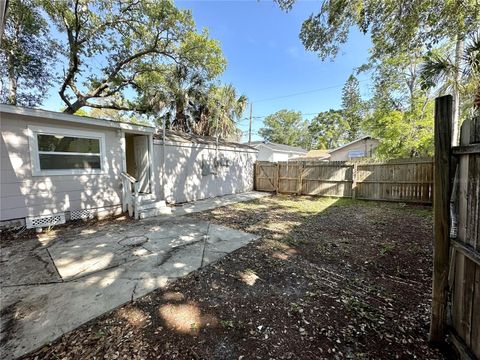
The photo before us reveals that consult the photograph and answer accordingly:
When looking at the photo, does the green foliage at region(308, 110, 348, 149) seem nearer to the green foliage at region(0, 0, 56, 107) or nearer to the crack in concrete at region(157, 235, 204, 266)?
the green foliage at region(0, 0, 56, 107)

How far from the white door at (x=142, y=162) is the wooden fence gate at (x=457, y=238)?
7399mm

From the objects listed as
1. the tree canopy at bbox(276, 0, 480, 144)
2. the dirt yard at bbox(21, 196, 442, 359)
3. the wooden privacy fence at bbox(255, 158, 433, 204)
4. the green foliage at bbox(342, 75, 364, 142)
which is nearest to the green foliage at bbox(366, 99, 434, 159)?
the wooden privacy fence at bbox(255, 158, 433, 204)

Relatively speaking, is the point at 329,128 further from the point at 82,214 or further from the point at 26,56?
the point at 82,214

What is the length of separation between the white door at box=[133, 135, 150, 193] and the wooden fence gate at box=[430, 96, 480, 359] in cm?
740

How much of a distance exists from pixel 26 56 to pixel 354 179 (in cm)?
1563

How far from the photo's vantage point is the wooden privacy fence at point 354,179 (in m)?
8.02

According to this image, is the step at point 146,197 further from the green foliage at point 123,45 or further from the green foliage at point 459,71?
the green foliage at point 459,71

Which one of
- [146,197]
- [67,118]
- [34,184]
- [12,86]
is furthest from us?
[12,86]

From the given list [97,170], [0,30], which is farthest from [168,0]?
[0,30]

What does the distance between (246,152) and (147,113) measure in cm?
654

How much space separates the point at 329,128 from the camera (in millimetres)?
31859

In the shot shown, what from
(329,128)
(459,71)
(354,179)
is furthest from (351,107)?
(459,71)

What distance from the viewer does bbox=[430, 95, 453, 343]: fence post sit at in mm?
1699

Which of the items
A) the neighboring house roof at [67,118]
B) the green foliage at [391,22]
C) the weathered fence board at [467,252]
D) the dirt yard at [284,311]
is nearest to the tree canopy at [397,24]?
the green foliage at [391,22]
